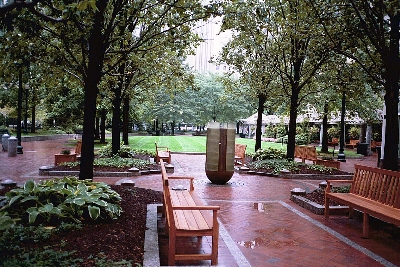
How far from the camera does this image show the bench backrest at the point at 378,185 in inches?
229

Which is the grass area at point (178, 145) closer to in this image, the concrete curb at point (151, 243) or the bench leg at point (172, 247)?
the concrete curb at point (151, 243)

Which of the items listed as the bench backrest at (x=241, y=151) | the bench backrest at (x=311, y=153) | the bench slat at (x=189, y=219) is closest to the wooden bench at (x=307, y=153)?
the bench backrest at (x=311, y=153)

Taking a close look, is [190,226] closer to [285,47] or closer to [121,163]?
[121,163]

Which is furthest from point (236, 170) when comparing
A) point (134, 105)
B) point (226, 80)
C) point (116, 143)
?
point (134, 105)

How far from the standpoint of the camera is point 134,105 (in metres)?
27.8

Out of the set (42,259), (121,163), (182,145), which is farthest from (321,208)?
(182,145)

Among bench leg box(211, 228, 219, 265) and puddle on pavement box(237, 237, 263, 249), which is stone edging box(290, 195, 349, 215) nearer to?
puddle on pavement box(237, 237, 263, 249)

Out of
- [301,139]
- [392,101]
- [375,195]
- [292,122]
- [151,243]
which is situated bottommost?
[151,243]

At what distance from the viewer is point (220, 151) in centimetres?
1038

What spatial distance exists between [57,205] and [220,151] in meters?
5.86

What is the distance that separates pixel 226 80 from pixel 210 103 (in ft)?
93.4

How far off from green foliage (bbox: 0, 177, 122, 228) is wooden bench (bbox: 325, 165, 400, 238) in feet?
13.2

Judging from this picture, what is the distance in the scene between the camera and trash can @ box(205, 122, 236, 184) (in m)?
10.2

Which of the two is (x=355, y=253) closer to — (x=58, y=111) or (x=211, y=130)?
(x=211, y=130)
